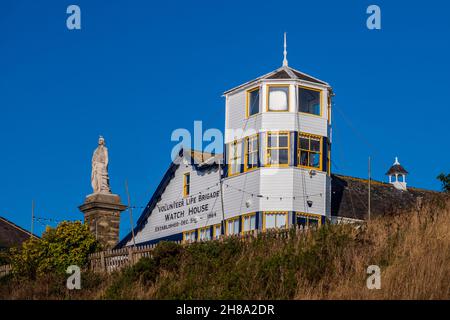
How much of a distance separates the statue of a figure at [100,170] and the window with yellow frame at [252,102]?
6.08 metres

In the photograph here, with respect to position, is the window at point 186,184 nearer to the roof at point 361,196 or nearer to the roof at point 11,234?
the roof at point 361,196

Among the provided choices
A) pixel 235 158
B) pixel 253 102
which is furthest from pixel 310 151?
pixel 235 158

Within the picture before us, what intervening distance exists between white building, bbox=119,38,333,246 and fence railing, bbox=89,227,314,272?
28.7 ft

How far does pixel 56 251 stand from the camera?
3045 centimetres

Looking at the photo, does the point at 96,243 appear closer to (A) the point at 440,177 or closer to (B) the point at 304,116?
(B) the point at 304,116

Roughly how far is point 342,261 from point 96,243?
12672mm

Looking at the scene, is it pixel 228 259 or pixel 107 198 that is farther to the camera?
pixel 107 198

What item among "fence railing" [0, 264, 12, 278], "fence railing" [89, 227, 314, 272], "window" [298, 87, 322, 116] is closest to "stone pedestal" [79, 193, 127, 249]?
"fence railing" [0, 264, 12, 278]

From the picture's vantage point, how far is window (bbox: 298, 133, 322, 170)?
36.8 metres

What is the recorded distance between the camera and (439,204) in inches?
929

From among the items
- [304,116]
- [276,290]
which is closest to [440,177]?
[304,116]

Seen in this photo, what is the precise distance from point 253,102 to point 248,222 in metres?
4.90

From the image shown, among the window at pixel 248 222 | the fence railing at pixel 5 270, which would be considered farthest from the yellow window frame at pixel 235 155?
the fence railing at pixel 5 270
